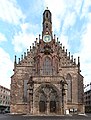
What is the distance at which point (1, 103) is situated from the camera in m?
128

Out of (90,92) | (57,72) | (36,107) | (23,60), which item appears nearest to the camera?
(36,107)

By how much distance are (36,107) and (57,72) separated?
15850 mm

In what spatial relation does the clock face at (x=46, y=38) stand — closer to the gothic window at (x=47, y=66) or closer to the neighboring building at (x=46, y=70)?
the neighboring building at (x=46, y=70)

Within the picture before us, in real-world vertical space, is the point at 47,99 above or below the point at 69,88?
below

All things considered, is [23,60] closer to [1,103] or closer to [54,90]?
[54,90]

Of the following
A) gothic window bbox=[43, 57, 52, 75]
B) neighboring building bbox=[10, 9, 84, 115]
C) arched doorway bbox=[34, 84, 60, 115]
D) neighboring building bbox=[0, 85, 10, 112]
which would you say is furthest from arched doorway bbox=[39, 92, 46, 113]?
neighboring building bbox=[0, 85, 10, 112]

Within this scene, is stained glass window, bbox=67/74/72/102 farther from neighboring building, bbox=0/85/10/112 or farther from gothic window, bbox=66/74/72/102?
neighboring building, bbox=0/85/10/112

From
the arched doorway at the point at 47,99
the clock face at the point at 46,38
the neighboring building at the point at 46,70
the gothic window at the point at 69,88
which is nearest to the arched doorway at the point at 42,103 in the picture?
the arched doorway at the point at 47,99

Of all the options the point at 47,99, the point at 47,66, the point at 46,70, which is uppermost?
the point at 47,66

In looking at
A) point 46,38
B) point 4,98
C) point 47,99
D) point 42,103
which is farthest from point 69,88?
point 4,98

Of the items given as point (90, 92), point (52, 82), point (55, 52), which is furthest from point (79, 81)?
point (90, 92)

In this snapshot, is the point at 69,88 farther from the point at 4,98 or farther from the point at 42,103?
the point at 4,98

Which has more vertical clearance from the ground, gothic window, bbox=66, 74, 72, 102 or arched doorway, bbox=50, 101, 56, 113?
gothic window, bbox=66, 74, 72, 102

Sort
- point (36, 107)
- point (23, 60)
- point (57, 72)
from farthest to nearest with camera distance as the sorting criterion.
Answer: point (23, 60) < point (57, 72) < point (36, 107)
